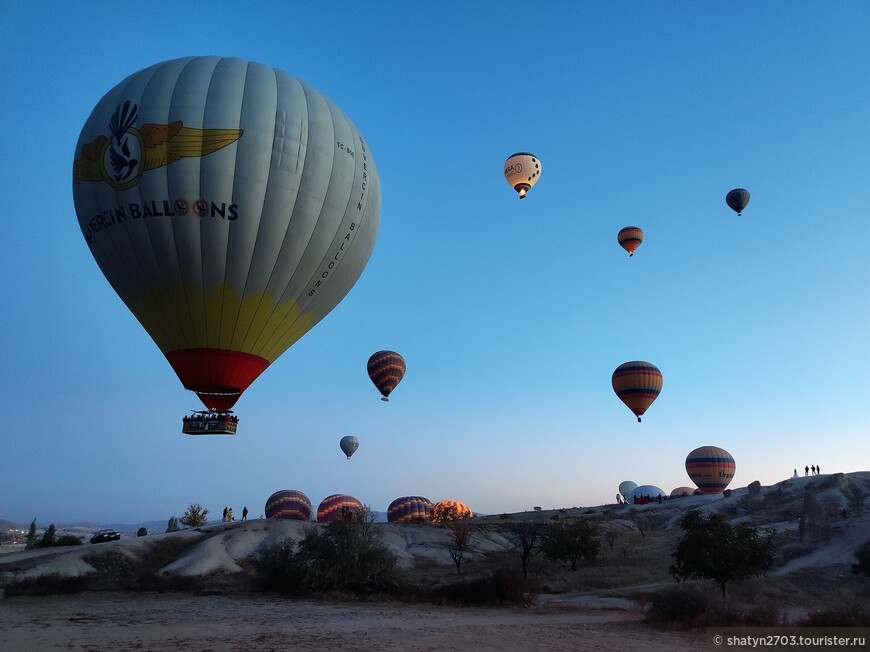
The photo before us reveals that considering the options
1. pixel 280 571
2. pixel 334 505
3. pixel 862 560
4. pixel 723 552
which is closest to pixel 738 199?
pixel 862 560

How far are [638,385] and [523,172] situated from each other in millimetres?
27493

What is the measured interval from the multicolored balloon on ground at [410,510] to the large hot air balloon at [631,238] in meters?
39.8

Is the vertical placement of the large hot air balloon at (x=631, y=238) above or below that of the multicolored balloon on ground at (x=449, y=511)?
above

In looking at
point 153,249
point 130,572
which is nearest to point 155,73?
point 153,249

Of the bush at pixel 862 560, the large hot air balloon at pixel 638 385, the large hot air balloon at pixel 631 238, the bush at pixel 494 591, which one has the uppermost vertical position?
the large hot air balloon at pixel 631 238

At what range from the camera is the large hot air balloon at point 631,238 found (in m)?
63.2

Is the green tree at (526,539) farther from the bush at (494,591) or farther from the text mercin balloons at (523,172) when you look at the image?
the text mercin balloons at (523,172)

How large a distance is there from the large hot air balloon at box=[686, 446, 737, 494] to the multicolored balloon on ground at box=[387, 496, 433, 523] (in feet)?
118

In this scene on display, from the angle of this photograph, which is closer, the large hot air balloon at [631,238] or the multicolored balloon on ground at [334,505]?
the large hot air balloon at [631,238]

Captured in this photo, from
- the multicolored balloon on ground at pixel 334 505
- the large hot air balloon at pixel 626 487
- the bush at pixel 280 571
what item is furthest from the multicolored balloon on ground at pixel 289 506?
the large hot air balloon at pixel 626 487

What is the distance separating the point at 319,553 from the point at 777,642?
19832 millimetres

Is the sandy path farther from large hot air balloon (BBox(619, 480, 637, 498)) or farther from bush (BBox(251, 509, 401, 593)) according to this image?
large hot air balloon (BBox(619, 480, 637, 498))

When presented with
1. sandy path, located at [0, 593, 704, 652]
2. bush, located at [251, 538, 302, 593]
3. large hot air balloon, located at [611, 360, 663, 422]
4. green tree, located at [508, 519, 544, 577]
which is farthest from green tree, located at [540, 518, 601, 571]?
large hot air balloon, located at [611, 360, 663, 422]

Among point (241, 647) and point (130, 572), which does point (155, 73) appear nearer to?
point (241, 647)
